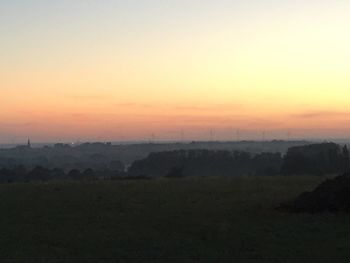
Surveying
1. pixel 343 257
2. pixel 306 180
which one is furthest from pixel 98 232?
pixel 306 180

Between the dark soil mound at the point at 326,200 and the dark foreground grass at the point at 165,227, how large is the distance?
2.29 ft

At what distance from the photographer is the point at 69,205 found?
22734 mm

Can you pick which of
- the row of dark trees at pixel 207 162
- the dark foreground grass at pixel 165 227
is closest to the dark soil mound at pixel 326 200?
the dark foreground grass at pixel 165 227

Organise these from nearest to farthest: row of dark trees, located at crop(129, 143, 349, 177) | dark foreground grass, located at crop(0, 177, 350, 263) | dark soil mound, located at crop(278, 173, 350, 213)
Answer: dark foreground grass, located at crop(0, 177, 350, 263), dark soil mound, located at crop(278, 173, 350, 213), row of dark trees, located at crop(129, 143, 349, 177)

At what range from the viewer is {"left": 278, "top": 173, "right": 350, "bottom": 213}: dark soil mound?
792 inches

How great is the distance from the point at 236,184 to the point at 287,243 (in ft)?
44.4

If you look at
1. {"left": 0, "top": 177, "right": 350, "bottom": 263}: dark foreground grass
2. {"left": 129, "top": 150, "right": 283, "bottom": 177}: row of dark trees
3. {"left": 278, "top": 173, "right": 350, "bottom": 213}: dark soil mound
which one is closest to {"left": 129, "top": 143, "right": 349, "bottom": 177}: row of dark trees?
{"left": 129, "top": 150, "right": 283, "bottom": 177}: row of dark trees

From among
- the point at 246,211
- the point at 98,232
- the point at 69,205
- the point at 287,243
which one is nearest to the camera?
the point at 287,243

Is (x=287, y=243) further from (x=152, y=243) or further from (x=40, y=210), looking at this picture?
(x=40, y=210)

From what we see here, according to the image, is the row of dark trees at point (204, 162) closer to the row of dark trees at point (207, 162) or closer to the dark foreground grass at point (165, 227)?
the row of dark trees at point (207, 162)

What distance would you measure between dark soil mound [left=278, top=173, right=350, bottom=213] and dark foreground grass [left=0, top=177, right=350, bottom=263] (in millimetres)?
699

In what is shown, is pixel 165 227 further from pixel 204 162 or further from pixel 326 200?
pixel 204 162

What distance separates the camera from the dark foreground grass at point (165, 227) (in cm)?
1444

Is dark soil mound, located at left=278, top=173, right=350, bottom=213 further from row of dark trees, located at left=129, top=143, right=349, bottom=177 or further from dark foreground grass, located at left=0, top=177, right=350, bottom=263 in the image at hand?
row of dark trees, located at left=129, top=143, right=349, bottom=177
